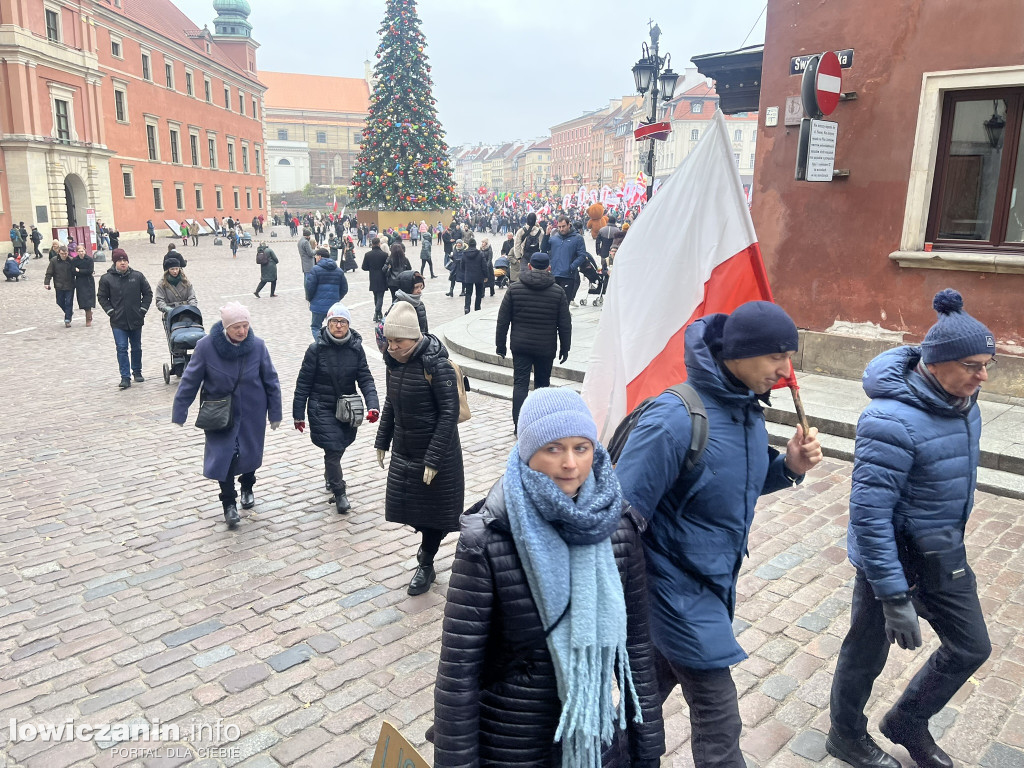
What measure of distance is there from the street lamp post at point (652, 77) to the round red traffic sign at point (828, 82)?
17.1 ft

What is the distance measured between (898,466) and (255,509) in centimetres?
496

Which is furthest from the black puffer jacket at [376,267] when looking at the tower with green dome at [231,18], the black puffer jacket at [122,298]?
the tower with green dome at [231,18]

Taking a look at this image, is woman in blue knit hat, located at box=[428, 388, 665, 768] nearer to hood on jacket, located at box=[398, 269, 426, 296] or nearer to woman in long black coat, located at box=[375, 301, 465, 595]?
woman in long black coat, located at box=[375, 301, 465, 595]

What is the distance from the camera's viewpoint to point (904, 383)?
9.52 feet

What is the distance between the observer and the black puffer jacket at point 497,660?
2.08 m

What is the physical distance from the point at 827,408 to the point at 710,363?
6.33 m

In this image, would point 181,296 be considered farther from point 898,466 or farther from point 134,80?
point 134,80

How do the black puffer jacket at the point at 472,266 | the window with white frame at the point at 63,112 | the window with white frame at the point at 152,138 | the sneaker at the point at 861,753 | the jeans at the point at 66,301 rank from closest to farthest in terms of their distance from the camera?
the sneaker at the point at 861,753 → the jeans at the point at 66,301 → the black puffer jacket at the point at 472,266 → the window with white frame at the point at 63,112 → the window with white frame at the point at 152,138

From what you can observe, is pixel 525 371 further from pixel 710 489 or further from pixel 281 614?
pixel 710 489

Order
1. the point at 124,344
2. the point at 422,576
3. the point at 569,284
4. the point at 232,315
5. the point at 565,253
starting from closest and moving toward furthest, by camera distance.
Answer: the point at 422,576 → the point at 232,315 → the point at 124,344 → the point at 565,253 → the point at 569,284

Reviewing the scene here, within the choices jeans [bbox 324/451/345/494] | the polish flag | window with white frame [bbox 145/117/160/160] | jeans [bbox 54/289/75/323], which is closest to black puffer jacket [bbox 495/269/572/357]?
jeans [bbox 324/451/345/494]

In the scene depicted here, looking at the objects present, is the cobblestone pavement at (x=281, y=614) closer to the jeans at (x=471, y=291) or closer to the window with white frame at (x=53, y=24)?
the jeans at (x=471, y=291)

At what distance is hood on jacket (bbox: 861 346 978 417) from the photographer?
285 centimetres

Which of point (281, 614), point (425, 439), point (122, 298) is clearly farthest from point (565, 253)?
point (281, 614)
